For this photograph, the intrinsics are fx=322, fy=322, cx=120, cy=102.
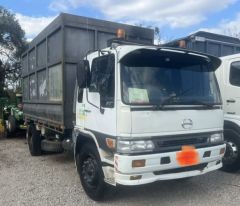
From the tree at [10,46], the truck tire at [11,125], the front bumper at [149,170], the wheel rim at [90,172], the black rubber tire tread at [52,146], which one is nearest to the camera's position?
the front bumper at [149,170]

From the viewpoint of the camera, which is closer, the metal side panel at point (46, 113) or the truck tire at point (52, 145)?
the metal side panel at point (46, 113)

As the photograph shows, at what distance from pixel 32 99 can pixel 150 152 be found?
4.87 metres

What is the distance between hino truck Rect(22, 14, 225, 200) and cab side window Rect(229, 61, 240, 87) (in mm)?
1327

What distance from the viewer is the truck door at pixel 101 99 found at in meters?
4.29

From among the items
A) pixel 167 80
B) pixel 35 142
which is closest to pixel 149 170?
pixel 167 80

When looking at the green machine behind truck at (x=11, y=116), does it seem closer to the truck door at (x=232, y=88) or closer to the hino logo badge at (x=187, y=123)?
the truck door at (x=232, y=88)

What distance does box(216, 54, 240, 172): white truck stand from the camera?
239 inches

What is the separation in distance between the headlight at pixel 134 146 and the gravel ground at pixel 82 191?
113 centimetres

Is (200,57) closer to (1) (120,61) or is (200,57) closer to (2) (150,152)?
(1) (120,61)

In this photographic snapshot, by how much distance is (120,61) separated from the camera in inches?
165

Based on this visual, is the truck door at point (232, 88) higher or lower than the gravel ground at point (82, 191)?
higher

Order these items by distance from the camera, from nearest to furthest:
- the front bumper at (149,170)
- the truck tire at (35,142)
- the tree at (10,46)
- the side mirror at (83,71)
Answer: the front bumper at (149,170) → the side mirror at (83,71) → the truck tire at (35,142) → the tree at (10,46)

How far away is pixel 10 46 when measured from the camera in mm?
21594

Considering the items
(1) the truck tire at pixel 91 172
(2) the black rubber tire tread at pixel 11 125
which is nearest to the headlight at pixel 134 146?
(1) the truck tire at pixel 91 172
